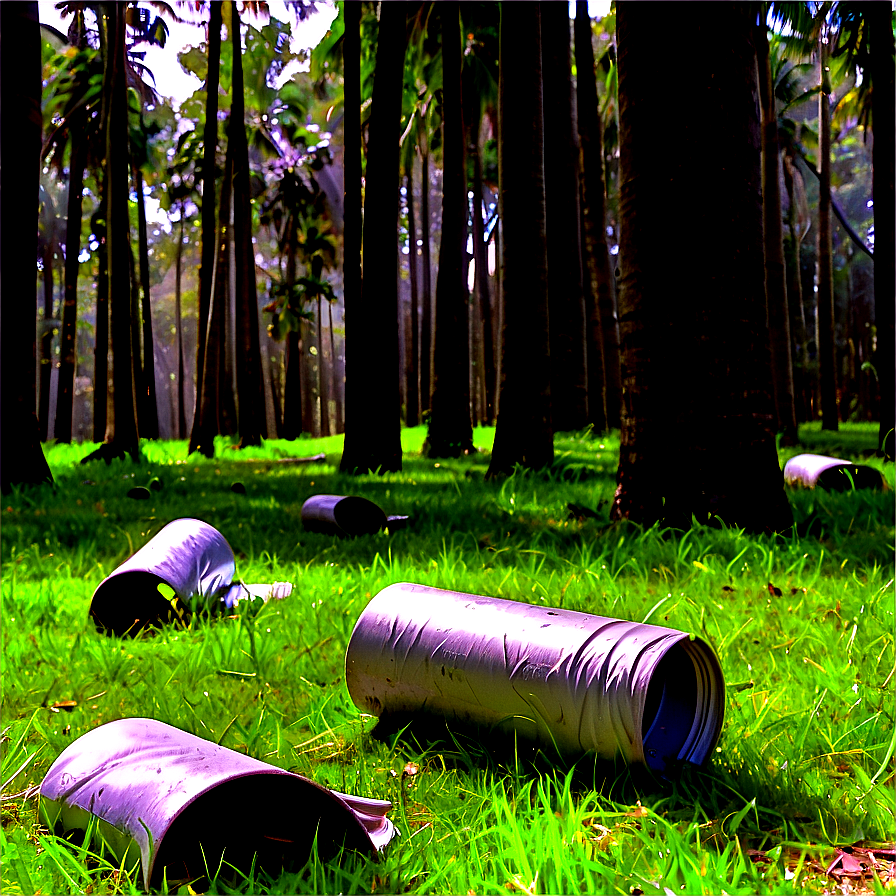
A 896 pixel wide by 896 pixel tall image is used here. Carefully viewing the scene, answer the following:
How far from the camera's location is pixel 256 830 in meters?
1.71

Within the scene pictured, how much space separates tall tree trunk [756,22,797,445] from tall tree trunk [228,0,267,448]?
359 inches

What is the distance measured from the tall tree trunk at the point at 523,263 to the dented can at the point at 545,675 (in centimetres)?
465

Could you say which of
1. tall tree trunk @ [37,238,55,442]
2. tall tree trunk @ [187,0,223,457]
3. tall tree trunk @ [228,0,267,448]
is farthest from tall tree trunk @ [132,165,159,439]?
tall tree trunk @ [37,238,55,442]

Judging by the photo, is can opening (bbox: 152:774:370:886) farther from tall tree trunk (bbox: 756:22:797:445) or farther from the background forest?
tall tree trunk (bbox: 756:22:797:445)

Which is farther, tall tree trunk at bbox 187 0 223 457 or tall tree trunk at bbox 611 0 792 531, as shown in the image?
tall tree trunk at bbox 187 0 223 457

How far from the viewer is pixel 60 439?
1962cm

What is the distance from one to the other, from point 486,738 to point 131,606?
2194mm

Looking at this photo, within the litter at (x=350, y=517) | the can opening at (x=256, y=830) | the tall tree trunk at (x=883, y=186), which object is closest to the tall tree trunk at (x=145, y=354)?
the litter at (x=350, y=517)

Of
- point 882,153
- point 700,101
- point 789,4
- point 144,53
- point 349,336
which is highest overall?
point 144,53

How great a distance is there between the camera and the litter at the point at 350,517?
5.23 m

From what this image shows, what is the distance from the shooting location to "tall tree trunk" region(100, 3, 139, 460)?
1092 cm

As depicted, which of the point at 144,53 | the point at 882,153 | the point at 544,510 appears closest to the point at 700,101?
the point at 544,510

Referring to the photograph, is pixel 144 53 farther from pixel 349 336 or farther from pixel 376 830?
pixel 376 830

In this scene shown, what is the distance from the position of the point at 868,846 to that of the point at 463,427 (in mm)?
8747
